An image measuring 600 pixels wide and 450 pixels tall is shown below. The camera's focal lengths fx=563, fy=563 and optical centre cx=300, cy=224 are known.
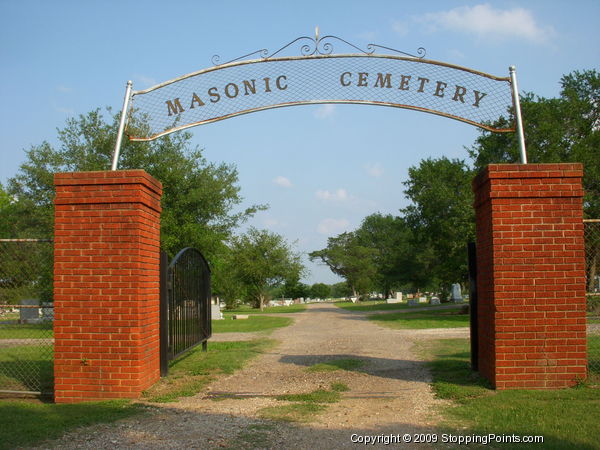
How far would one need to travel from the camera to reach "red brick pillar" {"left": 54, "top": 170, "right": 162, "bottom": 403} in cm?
659

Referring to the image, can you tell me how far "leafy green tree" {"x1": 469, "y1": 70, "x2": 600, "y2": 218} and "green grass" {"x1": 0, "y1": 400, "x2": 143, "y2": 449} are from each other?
19.9 meters

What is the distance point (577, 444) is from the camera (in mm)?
4531

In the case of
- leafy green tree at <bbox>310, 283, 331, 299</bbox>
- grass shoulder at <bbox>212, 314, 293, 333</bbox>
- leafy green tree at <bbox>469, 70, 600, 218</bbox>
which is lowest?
leafy green tree at <bbox>310, 283, 331, 299</bbox>

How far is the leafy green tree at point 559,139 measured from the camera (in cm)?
2202

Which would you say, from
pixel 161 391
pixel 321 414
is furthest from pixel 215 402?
pixel 321 414

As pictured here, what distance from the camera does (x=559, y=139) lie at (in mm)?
22953

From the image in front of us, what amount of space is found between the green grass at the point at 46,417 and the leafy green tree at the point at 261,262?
40.4 metres

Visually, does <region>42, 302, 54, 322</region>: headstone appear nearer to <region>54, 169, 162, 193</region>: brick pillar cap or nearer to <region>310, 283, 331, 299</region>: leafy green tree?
<region>54, 169, 162, 193</region>: brick pillar cap

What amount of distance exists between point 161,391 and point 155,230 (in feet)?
6.77

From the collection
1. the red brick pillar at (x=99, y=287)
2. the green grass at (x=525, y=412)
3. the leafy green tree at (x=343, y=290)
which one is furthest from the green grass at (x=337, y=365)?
the leafy green tree at (x=343, y=290)

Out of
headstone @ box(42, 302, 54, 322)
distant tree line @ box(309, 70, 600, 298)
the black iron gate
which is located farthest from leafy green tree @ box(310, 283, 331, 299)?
headstone @ box(42, 302, 54, 322)

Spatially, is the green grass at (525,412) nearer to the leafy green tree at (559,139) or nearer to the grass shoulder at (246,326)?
the grass shoulder at (246,326)

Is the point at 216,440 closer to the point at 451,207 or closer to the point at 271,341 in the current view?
the point at 271,341

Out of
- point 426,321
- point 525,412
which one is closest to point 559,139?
point 426,321
